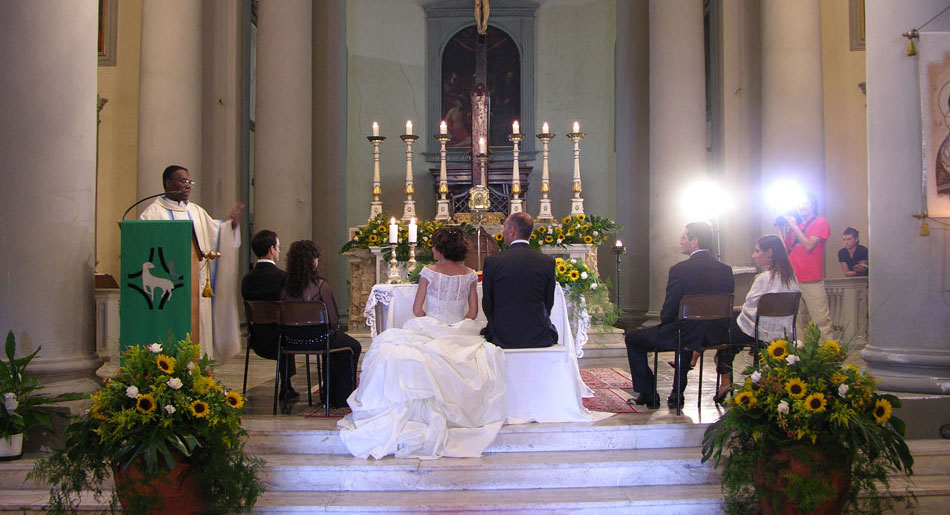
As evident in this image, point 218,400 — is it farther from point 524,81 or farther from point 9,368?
point 524,81

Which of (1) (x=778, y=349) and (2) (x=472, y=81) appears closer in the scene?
(1) (x=778, y=349)

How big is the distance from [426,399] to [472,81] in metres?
12.9

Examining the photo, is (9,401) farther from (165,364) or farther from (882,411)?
(882,411)

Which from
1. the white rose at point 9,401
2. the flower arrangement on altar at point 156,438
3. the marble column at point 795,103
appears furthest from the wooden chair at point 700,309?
the marble column at point 795,103

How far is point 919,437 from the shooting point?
220 inches

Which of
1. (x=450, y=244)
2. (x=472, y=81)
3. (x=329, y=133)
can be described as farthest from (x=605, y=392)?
(x=472, y=81)

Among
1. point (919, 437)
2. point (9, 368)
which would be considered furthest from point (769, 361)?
point (9, 368)

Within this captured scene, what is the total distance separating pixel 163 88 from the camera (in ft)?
32.1

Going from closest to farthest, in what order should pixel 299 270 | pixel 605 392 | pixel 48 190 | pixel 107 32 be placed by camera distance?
pixel 48 190 → pixel 299 270 → pixel 605 392 → pixel 107 32

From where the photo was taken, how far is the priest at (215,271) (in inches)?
275

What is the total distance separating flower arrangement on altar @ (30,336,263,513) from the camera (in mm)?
4230

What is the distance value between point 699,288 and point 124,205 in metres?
9.00

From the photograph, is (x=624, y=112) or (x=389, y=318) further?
(x=624, y=112)

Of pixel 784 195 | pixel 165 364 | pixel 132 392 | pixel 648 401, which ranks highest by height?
pixel 784 195
